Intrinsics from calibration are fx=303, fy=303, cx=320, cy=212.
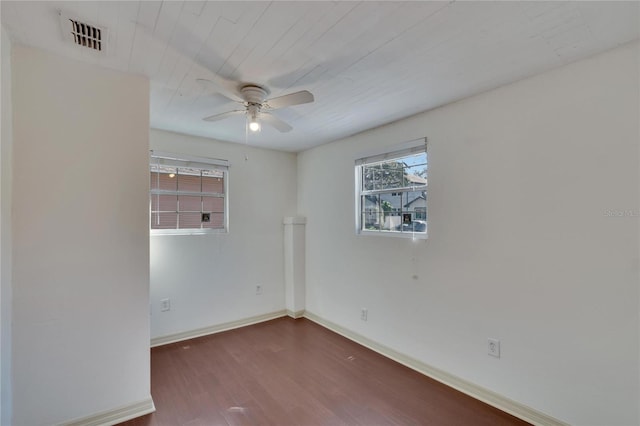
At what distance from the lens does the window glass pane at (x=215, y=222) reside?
3.71m

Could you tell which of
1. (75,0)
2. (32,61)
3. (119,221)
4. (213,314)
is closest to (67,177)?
(119,221)

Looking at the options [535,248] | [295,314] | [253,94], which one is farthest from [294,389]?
[253,94]

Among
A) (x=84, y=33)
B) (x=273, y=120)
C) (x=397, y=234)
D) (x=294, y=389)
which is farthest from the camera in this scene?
(x=397, y=234)

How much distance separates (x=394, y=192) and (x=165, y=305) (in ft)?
9.06

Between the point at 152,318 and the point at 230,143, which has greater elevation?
the point at 230,143

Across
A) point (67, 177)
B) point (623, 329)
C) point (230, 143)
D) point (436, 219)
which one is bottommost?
point (623, 329)

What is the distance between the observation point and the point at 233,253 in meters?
3.84

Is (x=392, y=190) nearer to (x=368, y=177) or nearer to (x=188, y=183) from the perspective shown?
(x=368, y=177)

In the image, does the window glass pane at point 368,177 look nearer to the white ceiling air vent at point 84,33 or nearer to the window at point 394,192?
the window at point 394,192

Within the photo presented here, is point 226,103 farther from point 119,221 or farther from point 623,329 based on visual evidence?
point 623,329

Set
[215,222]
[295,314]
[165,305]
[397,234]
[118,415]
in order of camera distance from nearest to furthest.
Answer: [118,415], [397,234], [165,305], [215,222], [295,314]

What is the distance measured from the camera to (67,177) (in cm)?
190

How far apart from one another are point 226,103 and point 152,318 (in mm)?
2417

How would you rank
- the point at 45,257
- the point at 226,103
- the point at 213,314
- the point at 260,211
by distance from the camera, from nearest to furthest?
the point at 45,257, the point at 226,103, the point at 213,314, the point at 260,211
